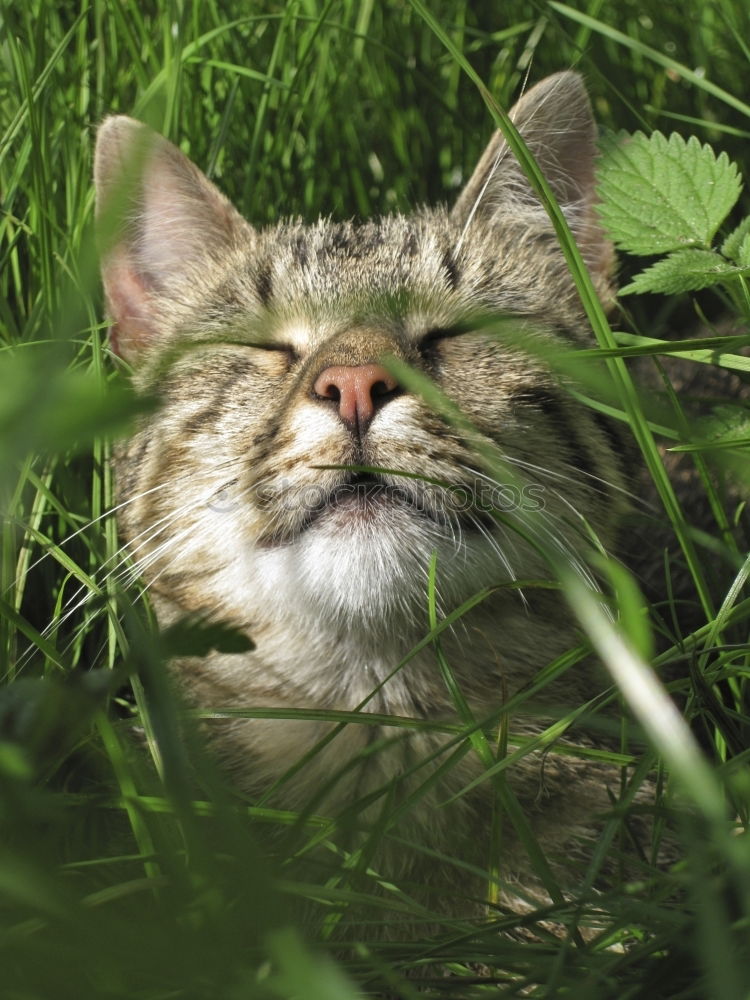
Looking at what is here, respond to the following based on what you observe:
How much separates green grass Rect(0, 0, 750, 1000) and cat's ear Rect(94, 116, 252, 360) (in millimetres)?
88

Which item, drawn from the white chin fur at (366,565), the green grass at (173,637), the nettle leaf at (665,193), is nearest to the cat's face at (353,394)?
the white chin fur at (366,565)

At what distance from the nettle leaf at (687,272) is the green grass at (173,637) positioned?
0.11m

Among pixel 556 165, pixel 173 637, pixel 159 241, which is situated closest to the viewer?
pixel 173 637

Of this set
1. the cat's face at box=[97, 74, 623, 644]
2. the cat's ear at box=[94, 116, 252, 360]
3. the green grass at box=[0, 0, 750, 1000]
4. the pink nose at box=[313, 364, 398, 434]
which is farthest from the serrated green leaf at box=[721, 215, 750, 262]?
the cat's ear at box=[94, 116, 252, 360]

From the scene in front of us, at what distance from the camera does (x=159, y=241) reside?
2.39 metres

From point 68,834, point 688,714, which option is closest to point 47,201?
point 68,834

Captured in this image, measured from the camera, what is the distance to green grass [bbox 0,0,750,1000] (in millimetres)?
863

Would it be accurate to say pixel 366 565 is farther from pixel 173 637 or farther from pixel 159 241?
pixel 159 241

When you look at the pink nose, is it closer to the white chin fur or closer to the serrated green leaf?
the white chin fur

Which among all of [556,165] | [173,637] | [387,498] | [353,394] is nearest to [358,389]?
[353,394]

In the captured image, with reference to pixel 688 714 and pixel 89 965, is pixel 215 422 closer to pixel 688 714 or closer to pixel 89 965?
pixel 688 714

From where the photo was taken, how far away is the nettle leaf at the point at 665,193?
5.22ft

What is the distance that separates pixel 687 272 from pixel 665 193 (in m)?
0.17

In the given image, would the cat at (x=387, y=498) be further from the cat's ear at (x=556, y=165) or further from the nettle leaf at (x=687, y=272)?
the nettle leaf at (x=687, y=272)
